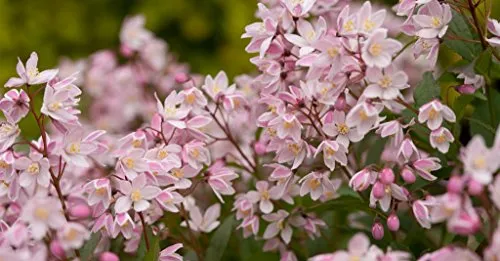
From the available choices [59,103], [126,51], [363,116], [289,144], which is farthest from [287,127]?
[126,51]

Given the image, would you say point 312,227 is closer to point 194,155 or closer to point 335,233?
point 194,155

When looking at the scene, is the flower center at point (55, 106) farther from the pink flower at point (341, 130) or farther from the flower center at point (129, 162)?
the pink flower at point (341, 130)

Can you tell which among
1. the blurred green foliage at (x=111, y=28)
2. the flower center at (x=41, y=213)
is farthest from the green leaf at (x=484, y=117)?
the blurred green foliage at (x=111, y=28)

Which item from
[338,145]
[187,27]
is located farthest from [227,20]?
[338,145]

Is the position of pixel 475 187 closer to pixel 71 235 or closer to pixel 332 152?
pixel 332 152

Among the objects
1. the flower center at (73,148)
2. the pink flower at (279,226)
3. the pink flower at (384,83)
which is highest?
the pink flower at (384,83)

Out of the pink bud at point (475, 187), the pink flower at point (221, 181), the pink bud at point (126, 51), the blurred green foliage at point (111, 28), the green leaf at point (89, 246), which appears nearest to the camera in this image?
the pink bud at point (475, 187)

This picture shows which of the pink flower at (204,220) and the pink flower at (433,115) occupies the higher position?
the pink flower at (433,115)

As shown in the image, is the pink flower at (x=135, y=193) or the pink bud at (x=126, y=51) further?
the pink bud at (x=126, y=51)
